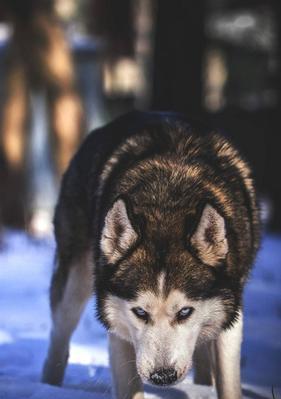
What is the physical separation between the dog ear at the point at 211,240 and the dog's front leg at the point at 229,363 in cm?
37

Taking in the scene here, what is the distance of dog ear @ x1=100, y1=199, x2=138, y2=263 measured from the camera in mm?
2945

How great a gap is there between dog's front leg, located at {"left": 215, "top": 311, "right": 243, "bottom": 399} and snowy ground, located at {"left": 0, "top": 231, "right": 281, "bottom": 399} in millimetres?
377

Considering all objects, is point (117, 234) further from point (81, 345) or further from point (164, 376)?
point (81, 345)

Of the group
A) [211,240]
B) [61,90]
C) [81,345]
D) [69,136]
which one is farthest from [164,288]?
[61,90]

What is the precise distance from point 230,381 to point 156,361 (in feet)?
1.78

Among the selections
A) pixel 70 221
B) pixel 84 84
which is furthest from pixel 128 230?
pixel 84 84

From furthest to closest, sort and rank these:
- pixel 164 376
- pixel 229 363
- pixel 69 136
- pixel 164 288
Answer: pixel 69 136 < pixel 229 363 < pixel 164 288 < pixel 164 376

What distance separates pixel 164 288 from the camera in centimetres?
288

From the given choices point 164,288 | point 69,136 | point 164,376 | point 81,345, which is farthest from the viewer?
point 69,136

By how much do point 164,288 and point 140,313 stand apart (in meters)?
0.16

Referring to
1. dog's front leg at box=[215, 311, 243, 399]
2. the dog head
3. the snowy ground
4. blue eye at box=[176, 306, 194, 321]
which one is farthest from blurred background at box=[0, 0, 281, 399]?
blue eye at box=[176, 306, 194, 321]

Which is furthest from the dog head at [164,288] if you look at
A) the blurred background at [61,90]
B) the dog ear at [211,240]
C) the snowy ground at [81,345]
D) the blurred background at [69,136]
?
the blurred background at [61,90]

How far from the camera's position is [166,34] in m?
9.22

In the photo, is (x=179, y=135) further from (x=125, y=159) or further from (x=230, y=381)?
(x=230, y=381)
